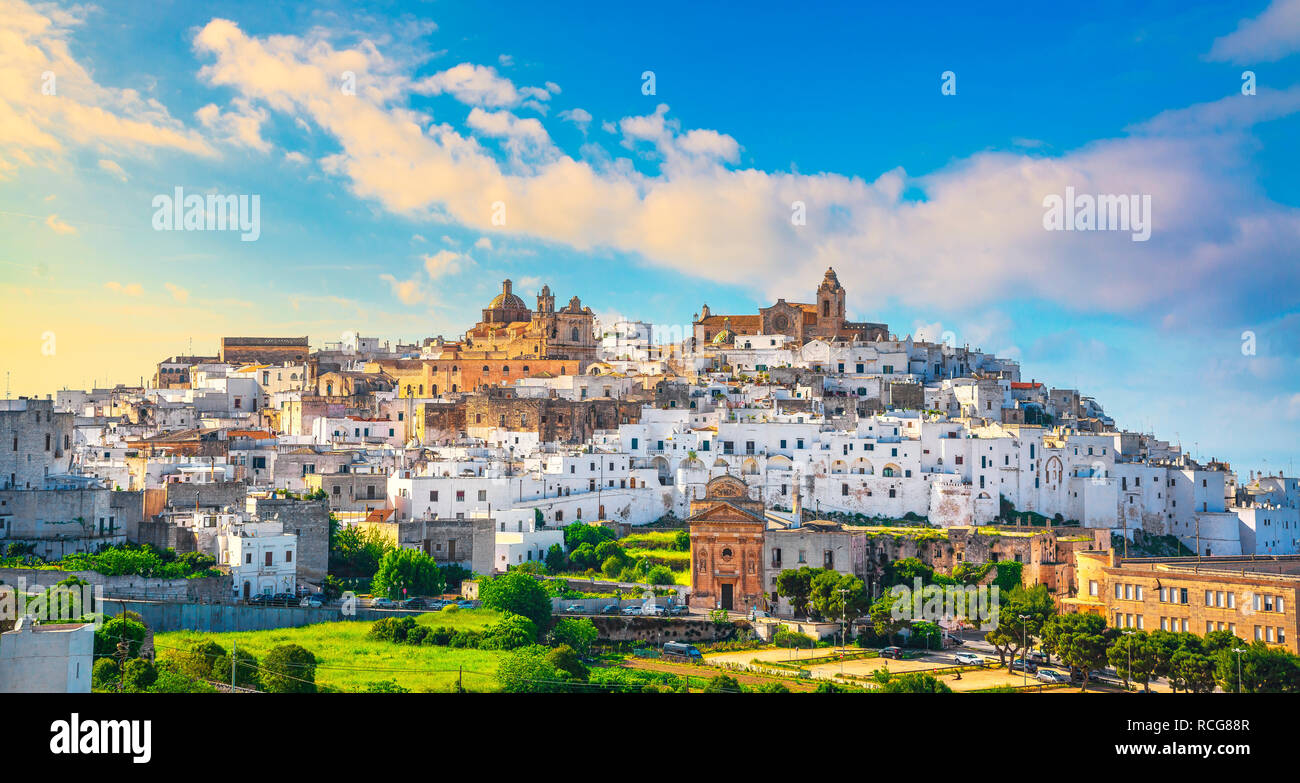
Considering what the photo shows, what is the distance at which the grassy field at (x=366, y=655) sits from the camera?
30281 mm

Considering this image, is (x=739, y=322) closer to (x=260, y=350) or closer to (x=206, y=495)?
(x=260, y=350)

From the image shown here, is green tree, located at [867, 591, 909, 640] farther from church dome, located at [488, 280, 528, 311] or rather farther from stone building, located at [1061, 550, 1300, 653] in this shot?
church dome, located at [488, 280, 528, 311]

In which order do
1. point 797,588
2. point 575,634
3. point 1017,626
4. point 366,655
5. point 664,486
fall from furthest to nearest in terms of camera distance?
point 664,486 < point 797,588 < point 1017,626 < point 575,634 < point 366,655

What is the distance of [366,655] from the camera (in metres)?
33.2

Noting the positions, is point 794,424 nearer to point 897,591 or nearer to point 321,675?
point 897,591

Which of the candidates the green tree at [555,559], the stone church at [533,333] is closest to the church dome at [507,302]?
the stone church at [533,333]

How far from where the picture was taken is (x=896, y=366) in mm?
65375

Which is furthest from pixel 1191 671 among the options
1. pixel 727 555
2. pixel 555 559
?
pixel 555 559

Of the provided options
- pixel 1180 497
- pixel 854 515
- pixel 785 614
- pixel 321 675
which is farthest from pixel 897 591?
pixel 321 675

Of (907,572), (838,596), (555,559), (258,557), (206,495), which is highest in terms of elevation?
(206,495)

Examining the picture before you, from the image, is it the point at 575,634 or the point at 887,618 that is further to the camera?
the point at 887,618

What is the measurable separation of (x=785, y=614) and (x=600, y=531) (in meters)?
7.97

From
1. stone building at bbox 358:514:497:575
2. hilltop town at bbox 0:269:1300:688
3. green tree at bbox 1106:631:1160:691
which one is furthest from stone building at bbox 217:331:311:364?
green tree at bbox 1106:631:1160:691

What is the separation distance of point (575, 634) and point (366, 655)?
21.7 ft
